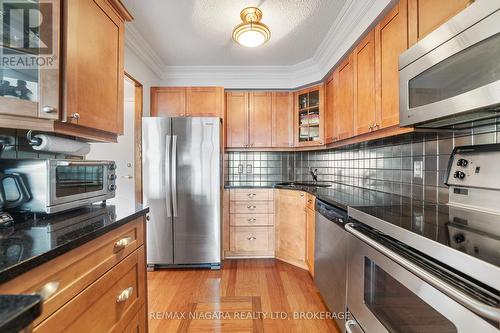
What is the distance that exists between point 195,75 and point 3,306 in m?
3.02

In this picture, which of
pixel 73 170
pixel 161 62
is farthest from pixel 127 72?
pixel 73 170

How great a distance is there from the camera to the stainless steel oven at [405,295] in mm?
583

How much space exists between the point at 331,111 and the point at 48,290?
2.61 meters

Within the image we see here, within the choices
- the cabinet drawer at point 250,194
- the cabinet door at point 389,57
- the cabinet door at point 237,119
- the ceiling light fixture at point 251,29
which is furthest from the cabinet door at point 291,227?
the ceiling light fixture at point 251,29

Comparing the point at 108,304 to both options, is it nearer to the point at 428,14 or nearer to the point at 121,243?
the point at 121,243

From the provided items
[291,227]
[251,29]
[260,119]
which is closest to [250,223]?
[291,227]

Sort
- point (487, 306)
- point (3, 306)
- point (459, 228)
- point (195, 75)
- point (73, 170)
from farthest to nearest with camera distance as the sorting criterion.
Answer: point (195, 75) < point (73, 170) < point (459, 228) < point (487, 306) < point (3, 306)

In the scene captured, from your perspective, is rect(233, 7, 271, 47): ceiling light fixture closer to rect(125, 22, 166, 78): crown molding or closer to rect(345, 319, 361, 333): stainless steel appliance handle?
rect(125, 22, 166, 78): crown molding

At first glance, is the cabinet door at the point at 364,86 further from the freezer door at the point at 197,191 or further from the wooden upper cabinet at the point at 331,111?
the freezer door at the point at 197,191

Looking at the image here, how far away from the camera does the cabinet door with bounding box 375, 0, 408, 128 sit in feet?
4.50

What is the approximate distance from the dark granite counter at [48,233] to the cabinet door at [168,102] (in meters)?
1.91

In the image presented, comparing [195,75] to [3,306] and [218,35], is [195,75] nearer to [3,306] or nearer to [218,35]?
[218,35]

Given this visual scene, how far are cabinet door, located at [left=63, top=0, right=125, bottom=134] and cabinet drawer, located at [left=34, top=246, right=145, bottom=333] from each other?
0.76m

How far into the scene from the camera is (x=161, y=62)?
2.80 metres
